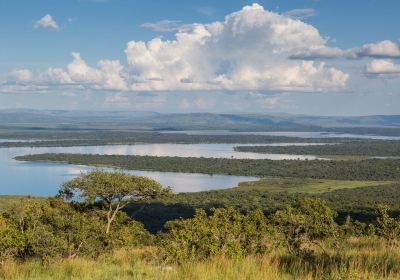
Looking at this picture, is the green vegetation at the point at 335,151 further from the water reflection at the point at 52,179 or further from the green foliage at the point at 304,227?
the green foliage at the point at 304,227

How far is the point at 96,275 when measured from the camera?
8.02 metres

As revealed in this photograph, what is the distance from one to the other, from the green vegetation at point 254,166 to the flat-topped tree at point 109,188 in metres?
93.8

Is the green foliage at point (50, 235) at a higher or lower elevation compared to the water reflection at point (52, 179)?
higher

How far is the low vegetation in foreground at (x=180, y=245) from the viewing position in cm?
779

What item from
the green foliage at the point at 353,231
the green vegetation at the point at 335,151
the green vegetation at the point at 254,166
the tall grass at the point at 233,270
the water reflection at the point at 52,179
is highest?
the tall grass at the point at 233,270

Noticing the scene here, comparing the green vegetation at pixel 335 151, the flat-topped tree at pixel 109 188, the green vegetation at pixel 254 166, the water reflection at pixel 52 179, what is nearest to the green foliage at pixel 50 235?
the flat-topped tree at pixel 109 188

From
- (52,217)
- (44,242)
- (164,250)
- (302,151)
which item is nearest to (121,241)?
(52,217)

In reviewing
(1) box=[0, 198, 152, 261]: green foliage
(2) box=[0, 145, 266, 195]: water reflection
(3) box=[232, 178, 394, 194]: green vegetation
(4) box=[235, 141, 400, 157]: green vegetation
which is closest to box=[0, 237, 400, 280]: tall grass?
(1) box=[0, 198, 152, 261]: green foliage

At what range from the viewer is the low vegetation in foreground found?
7793 mm

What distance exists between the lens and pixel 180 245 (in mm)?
11578

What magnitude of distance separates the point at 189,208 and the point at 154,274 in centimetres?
5851

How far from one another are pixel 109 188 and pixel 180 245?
12.4 m

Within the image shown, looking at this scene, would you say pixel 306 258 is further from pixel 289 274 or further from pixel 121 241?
pixel 121 241

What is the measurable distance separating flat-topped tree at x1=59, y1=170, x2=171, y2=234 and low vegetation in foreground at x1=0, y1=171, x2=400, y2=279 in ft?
0.15
